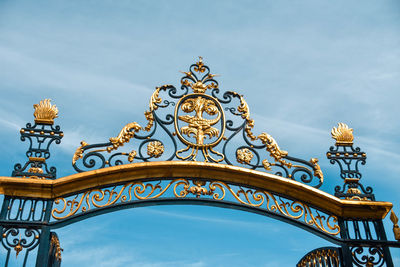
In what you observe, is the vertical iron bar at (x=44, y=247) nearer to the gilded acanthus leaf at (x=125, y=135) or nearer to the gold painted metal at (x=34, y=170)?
the gold painted metal at (x=34, y=170)

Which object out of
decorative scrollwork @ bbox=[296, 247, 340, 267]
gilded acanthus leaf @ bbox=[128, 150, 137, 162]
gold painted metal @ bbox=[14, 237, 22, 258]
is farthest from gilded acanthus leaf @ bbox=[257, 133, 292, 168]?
gold painted metal @ bbox=[14, 237, 22, 258]

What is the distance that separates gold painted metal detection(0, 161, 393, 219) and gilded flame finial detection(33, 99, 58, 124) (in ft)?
3.07

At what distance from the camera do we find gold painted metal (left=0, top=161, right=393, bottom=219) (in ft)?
18.2

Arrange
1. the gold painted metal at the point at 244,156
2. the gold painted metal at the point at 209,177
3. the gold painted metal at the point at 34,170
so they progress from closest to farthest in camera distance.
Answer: the gold painted metal at the point at 209,177
the gold painted metal at the point at 34,170
the gold painted metal at the point at 244,156

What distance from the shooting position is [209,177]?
19.2 ft

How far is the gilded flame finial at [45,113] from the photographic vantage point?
6059mm

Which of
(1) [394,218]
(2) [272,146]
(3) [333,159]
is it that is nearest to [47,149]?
(2) [272,146]

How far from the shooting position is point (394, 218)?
573cm

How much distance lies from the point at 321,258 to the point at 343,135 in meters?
1.64

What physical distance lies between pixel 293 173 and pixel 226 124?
1.04m

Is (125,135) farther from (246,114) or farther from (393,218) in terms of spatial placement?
(393,218)

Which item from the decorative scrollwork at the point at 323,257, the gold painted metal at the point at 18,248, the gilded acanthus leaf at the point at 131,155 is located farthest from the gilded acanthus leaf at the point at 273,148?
the gold painted metal at the point at 18,248

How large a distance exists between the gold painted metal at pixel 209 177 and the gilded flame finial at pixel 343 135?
0.93 metres

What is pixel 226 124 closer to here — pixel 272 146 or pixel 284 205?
pixel 272 146
